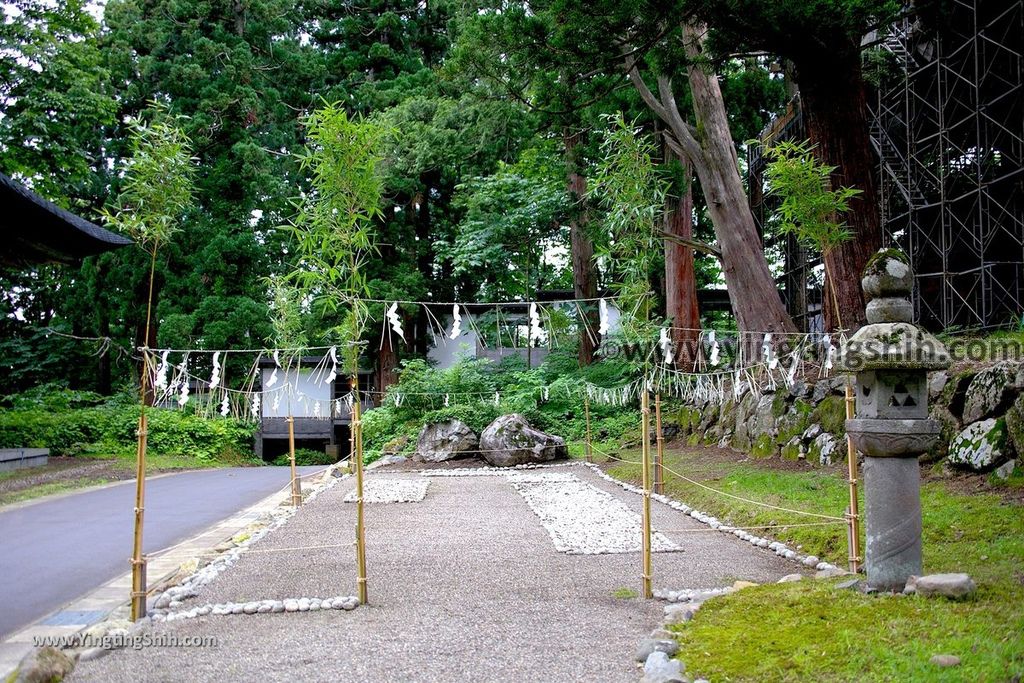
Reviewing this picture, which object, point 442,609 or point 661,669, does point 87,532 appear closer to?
point 442,609

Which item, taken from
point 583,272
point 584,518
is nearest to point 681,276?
point 583,272

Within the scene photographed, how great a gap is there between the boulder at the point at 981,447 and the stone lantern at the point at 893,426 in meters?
3.36

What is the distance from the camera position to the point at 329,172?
492 centimetres

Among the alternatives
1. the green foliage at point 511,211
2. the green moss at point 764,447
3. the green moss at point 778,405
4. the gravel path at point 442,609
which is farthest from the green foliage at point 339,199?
the green foliage at point 511,211

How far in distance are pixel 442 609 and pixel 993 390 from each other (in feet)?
18.6

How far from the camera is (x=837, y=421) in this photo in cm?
937

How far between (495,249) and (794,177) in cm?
1005

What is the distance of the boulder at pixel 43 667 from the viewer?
10.9 feet

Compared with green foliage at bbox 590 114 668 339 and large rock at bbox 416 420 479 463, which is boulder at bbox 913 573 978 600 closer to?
green foliage at bbox 590 114 668 339

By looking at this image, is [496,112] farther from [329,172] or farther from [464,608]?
[464,608]

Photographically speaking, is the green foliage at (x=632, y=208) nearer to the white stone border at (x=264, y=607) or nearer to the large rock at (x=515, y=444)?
the white stone border at (x=264, y=607)

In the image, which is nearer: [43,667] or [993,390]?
[43,667]

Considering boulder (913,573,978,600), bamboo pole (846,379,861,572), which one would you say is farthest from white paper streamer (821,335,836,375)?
boulder (913,573,978,600)

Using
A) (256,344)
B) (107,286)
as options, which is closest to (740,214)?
(256,344)
